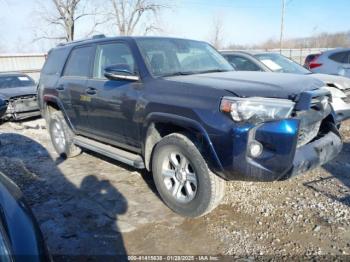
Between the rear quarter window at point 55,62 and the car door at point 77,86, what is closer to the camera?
the car door at point 77,86

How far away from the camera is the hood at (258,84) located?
3.03m

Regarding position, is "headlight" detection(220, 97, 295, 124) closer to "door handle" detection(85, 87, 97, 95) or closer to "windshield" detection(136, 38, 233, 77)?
"windshield" detection(136, 38, 233, 77)

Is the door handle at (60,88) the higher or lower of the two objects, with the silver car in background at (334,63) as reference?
higher

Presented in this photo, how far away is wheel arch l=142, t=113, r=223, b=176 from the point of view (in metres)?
3.15

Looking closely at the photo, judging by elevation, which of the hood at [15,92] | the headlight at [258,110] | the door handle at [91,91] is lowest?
the hood at [15,92]

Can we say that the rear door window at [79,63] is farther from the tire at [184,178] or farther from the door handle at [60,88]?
the tire at [184,178]

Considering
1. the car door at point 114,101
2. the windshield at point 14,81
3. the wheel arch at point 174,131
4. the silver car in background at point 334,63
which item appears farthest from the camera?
the windshield at point 14,81

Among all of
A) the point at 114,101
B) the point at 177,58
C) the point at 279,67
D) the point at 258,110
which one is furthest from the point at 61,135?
the point at 279,67

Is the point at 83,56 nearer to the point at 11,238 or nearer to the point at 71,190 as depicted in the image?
the point at 71,190

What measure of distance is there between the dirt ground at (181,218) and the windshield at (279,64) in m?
2.65

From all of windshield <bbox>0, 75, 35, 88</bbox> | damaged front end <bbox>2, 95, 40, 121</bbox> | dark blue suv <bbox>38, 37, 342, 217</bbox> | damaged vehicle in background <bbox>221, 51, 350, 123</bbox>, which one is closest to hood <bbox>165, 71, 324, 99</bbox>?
dark blue suv <bbox>38, 37, 342, 217</bbox>

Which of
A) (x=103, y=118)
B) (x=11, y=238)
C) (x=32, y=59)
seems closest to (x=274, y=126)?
(x=11, y=238)

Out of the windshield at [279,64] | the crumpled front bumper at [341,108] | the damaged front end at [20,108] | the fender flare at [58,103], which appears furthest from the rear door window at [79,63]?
the damaged front end at [20,108]

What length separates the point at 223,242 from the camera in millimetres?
3131
